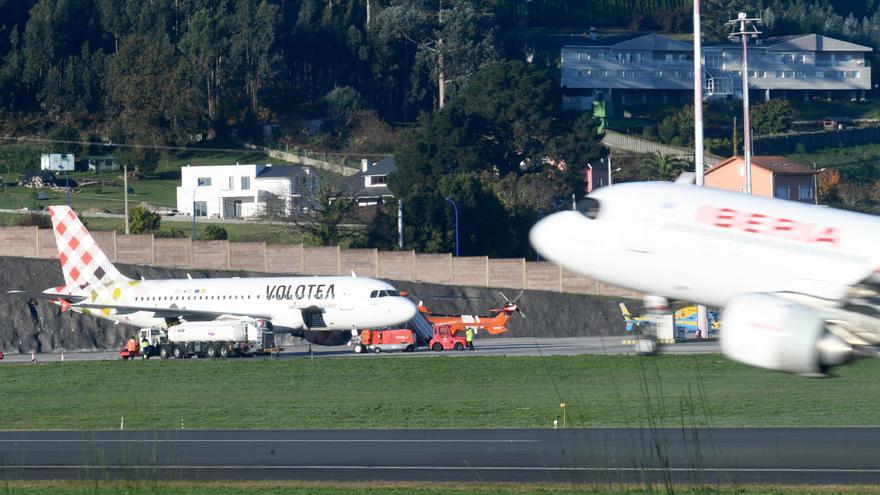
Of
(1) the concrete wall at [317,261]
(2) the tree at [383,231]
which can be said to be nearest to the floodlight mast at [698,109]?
(1) the concrete wall at [317,261]

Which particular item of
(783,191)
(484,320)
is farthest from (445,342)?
(783,191)

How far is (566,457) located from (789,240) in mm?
12323

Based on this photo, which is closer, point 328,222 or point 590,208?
point 590,208

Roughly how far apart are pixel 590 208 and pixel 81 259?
69.4m

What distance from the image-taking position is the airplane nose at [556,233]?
94.1ft

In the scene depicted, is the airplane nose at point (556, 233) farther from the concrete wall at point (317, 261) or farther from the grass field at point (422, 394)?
the concrete wall at point (317, 261)

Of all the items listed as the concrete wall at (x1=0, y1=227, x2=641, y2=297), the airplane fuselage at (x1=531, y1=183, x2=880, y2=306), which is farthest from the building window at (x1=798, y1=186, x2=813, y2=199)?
the airplane fuselage at (x1=531, y1=183, x2=880, y2=306)

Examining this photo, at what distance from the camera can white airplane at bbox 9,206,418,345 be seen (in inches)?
3189

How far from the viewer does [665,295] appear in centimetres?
2803

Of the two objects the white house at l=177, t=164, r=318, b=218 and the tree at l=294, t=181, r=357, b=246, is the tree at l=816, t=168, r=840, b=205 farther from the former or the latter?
the white house at l=177, t=164, r=318, b=218

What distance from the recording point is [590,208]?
93.3 ft

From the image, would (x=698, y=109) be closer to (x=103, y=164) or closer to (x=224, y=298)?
(x=224, y=298)

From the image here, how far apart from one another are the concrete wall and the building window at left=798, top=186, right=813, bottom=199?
4436cm

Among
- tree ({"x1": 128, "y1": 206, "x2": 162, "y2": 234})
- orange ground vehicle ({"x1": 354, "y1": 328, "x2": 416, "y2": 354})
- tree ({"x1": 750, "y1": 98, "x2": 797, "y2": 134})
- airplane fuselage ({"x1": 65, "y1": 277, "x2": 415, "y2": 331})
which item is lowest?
orange ground vehicle ({"x1": 354, "y1": 328, "x2": 416, "y2": 354})
